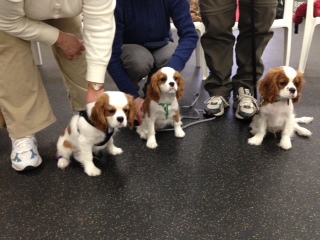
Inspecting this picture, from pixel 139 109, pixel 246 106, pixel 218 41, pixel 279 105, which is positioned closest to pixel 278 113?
pixel 279 105

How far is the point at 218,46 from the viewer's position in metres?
2.08

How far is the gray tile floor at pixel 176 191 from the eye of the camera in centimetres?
123

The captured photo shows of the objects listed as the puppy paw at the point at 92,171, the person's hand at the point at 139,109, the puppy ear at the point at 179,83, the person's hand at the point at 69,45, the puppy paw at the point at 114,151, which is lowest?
the puppy paw at the point at 114,151

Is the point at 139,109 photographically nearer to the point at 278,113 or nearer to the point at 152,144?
the point at 152,144

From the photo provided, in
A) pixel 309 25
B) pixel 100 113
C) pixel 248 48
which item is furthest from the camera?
pixel 309 25

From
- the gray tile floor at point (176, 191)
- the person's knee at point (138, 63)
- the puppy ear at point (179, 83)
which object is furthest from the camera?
the person's knee at point (138, 63)

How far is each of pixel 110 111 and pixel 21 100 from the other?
19.0 inches

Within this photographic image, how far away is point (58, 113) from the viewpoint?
2285mm

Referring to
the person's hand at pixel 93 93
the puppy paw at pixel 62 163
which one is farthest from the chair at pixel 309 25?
the puppy paw at pixel 62 163

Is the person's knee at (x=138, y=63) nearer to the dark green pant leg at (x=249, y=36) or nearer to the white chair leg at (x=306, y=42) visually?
the dark green pant leg at (x=249, y=36)

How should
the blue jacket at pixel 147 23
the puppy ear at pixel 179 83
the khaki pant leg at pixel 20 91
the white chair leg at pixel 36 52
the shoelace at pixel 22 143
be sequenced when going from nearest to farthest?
the khaki pant leg at pixel 20 91
the shoelace at pixel 22 143
the puppy ear at pixel 179 83
the blue jacket at pixel 147 23
the white chair leg at pixel 36 52

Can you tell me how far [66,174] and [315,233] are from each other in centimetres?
111

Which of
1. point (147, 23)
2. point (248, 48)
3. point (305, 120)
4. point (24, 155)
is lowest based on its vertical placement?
point (305, 120)

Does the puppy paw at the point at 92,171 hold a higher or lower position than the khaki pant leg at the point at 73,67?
lower
